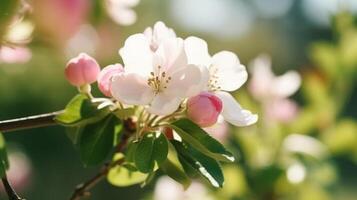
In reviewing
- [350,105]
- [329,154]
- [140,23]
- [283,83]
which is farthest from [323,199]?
[350,105]

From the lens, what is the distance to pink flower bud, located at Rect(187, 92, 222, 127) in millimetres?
822

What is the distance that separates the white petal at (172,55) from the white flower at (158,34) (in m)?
0.02

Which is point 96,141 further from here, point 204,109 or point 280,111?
point 280,111

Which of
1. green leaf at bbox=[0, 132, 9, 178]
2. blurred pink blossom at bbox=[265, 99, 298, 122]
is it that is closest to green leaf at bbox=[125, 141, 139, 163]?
green leaf at bbox=[0, 132, 9, 178]

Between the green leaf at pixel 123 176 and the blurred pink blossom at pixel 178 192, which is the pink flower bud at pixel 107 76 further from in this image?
the blurred pink blossom at pixel 178 192

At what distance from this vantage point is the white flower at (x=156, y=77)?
83 centimetres

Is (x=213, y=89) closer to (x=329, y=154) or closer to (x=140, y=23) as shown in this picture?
(x=329, y=154)

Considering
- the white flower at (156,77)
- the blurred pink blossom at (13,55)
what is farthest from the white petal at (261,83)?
the white flower at (156,77)

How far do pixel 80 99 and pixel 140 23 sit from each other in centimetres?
643

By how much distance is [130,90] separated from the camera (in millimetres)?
834

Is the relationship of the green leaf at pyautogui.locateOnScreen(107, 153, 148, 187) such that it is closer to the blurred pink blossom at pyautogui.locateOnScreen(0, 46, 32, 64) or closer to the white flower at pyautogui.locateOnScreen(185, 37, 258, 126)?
the white flower at pyautogui.locateOnScreen(185, 37, 258, 126)

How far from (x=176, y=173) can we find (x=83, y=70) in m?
0.15

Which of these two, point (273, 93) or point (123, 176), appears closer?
point (123, 176)

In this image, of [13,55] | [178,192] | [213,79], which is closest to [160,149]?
[213,79]
